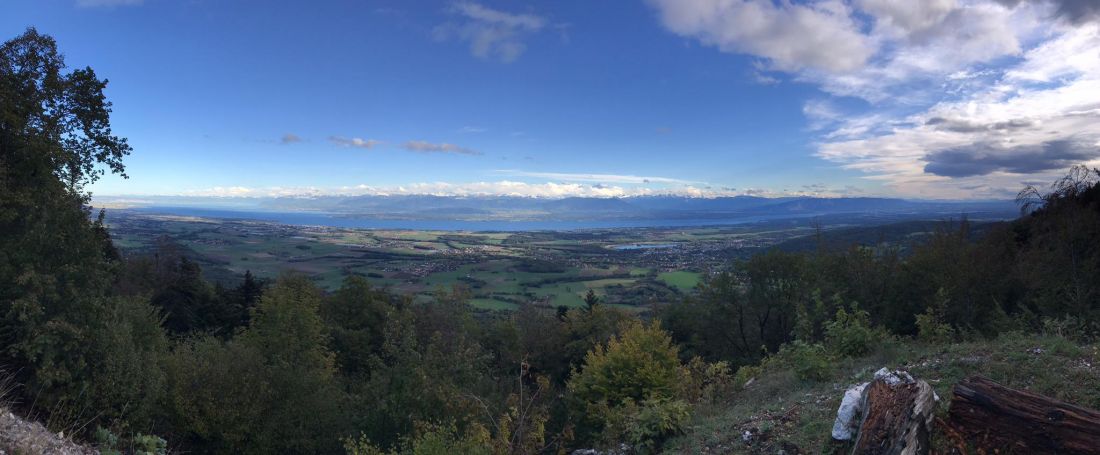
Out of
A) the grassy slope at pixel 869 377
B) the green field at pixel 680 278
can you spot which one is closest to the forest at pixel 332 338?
the grassy slope at pixel 869 377

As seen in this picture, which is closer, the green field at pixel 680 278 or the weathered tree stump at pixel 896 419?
the weathered tree stump at pixel 896 419

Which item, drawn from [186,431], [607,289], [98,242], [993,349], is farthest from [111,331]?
[607,289]

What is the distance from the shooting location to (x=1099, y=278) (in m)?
15.5

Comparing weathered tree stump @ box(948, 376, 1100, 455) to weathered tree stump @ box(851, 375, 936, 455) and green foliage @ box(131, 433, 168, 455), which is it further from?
green foliage @ box(131, 433, 168, 455)

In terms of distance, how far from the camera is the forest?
10.4 meters

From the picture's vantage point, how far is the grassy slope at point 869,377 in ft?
23.1

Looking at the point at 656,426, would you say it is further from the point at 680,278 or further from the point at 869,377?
the point at 680,278

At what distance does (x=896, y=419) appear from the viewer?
5.71m

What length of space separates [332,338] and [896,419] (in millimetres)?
28739

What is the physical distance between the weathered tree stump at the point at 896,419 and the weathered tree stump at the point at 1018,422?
369 mm

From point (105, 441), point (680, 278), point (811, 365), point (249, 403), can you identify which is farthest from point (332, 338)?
point (680, 278)

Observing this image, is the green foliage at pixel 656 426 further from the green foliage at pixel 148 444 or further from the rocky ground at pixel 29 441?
the rocky ground at pixel 29 441

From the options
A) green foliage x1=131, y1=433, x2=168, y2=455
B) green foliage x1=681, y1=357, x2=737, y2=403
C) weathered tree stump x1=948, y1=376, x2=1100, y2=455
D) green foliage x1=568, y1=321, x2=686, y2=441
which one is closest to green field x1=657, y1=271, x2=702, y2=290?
green foliage x1=568, y1=321, x2=686, y2=441

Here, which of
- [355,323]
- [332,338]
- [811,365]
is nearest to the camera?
[811,365]
